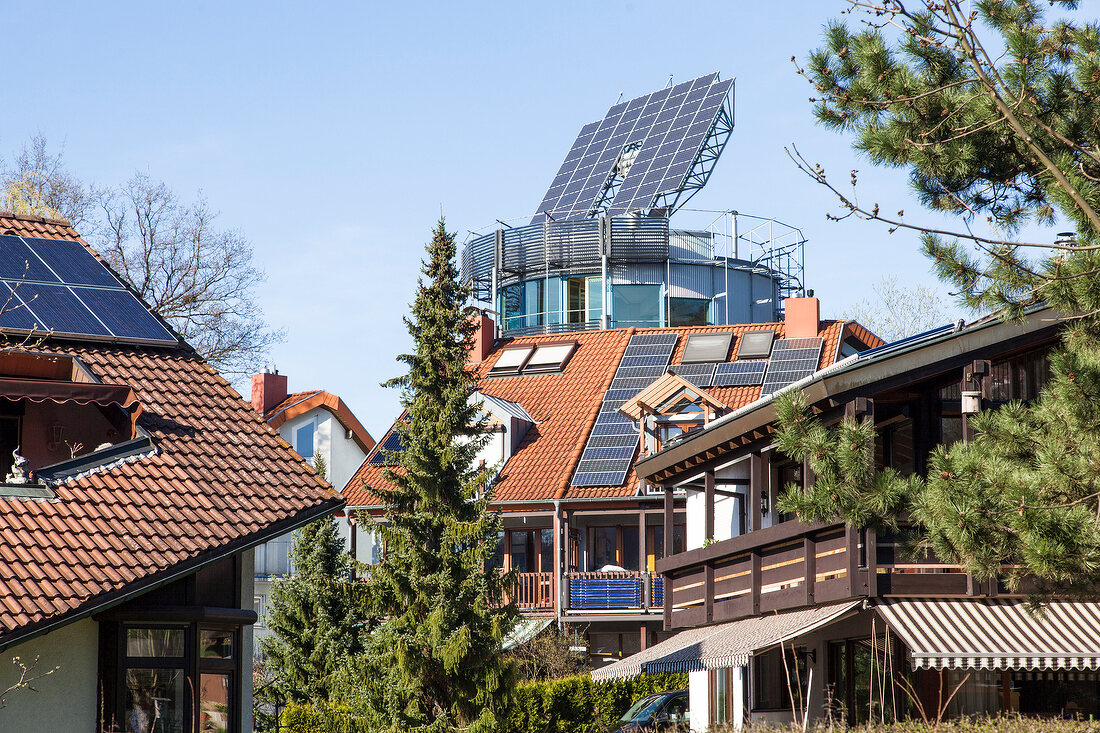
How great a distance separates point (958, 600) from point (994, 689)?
184cm

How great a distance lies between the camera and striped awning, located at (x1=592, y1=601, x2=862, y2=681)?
19.5 m

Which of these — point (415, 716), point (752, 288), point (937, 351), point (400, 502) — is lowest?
point (415, 716)

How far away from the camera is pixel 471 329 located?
23844 mm

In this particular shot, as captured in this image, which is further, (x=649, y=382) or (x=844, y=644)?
(x=649, y=382)

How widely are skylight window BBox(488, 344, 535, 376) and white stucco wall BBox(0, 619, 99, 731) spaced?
98.0 ft

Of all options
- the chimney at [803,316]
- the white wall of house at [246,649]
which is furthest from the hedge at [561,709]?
the chimney at [803,316]

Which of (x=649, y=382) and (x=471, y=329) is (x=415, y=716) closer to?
(x=471, y=329)

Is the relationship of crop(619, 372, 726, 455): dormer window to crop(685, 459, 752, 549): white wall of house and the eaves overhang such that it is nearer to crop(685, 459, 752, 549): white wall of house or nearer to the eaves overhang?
crop(685, 459, 752, 549): white wall of house

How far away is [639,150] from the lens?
52.6 metres

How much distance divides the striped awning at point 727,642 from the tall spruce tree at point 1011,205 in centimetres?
550

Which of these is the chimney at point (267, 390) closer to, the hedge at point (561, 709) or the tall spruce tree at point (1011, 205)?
the hedge at point (561, 709)

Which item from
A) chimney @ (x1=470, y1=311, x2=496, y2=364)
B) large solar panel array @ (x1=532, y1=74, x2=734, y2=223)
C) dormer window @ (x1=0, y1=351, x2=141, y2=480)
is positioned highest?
large solar panel array @ (x1=532, y1=74, x2=734, y2=223)

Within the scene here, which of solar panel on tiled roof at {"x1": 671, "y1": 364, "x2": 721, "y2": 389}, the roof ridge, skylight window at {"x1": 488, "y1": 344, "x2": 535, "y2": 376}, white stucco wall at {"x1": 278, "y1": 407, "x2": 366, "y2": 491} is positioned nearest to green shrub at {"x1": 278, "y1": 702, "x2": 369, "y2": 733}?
the roof ridge

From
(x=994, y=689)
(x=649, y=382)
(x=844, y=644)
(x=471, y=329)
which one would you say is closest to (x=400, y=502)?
(x=471, y=329)
